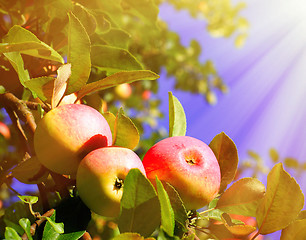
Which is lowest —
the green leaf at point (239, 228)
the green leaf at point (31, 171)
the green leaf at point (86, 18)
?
the green leaf at point (31, 171)

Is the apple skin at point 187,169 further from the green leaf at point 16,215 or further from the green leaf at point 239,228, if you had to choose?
the green leaf at point 16,215

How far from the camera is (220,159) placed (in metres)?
0.89

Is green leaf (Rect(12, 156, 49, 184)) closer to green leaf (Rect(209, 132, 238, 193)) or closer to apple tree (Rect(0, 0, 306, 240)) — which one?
apple tree (Rect(0, 0, 306, 240))

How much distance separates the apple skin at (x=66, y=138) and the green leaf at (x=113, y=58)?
33 cm

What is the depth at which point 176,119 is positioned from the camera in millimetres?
967

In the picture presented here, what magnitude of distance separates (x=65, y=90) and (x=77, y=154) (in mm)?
186

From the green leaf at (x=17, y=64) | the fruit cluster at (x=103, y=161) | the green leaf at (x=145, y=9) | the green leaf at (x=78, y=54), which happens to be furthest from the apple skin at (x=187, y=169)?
the green leaf at (x=145, y=9)

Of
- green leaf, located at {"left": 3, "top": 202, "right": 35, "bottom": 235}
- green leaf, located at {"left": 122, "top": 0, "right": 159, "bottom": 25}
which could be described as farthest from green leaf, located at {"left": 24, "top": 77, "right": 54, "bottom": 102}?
green leaf, located at {"left": 122, "top": 0, "right": 159, "bottom": 25}

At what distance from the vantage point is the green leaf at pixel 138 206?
0.61 meters

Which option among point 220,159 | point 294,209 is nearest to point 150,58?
point 220,159

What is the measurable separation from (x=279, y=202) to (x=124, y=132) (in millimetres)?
377

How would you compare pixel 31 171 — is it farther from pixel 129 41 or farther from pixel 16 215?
pixel 129 41

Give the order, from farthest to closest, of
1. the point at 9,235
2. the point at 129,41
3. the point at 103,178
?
1. the point at 129,41
2. the point at 103,178
3. the point at 9,235

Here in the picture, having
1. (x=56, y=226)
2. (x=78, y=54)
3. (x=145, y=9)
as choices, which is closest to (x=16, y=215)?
(x=56, y=226)
